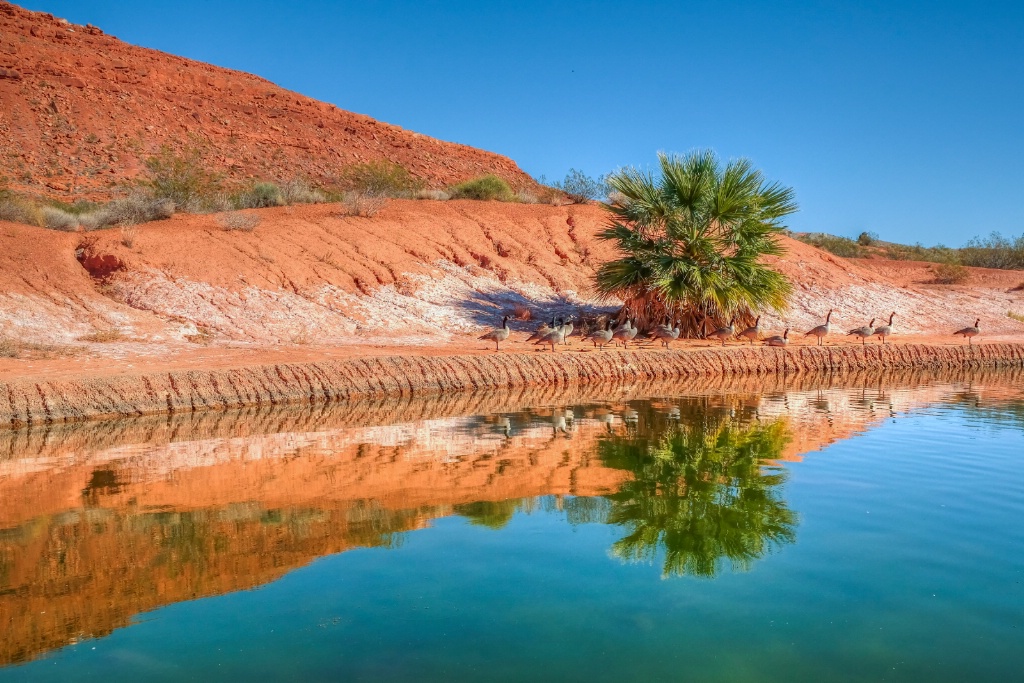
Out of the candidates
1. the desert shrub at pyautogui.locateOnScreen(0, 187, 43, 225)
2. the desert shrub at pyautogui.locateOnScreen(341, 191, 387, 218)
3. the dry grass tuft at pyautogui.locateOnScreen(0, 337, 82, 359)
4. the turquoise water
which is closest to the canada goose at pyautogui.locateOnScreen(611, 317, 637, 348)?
the turquoise water

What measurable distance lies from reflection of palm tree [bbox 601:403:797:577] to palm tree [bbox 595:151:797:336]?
9.84 meters

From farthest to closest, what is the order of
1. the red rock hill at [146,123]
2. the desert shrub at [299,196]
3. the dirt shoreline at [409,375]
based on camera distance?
the red rock hill at [146,123]
the desert shrub at [299,196]
the dirt shoreline at [409,375]

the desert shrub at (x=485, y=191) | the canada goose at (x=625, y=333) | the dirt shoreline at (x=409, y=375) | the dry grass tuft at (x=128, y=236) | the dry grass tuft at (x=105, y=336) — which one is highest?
the desert shrub at (x=485, y=191)

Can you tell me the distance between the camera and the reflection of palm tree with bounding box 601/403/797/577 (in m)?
5.82

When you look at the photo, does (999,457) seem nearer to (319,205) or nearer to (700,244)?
(700,244)

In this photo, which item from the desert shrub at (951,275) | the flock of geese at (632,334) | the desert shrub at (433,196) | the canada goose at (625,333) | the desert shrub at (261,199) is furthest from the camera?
the desert shrub at (951,275)

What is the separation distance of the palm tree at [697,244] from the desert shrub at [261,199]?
13586 millimetres

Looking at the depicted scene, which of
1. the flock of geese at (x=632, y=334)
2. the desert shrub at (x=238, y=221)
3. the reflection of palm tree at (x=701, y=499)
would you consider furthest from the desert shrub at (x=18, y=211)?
the reflection of palm tree at (x=701, y=499)

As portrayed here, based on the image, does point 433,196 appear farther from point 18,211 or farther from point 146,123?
point 146,123

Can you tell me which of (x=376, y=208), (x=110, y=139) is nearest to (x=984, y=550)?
(x=376, y=208)

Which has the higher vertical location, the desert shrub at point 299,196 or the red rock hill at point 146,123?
the red rock hill at point 146,123

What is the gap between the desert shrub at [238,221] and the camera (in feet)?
79.5

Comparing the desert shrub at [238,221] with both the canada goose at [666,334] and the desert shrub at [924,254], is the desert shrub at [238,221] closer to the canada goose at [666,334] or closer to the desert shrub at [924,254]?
the canada goose at [666,334]

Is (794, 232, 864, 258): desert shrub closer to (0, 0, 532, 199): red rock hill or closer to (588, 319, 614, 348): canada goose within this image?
(0, 0, 532, 199): red rock hill
